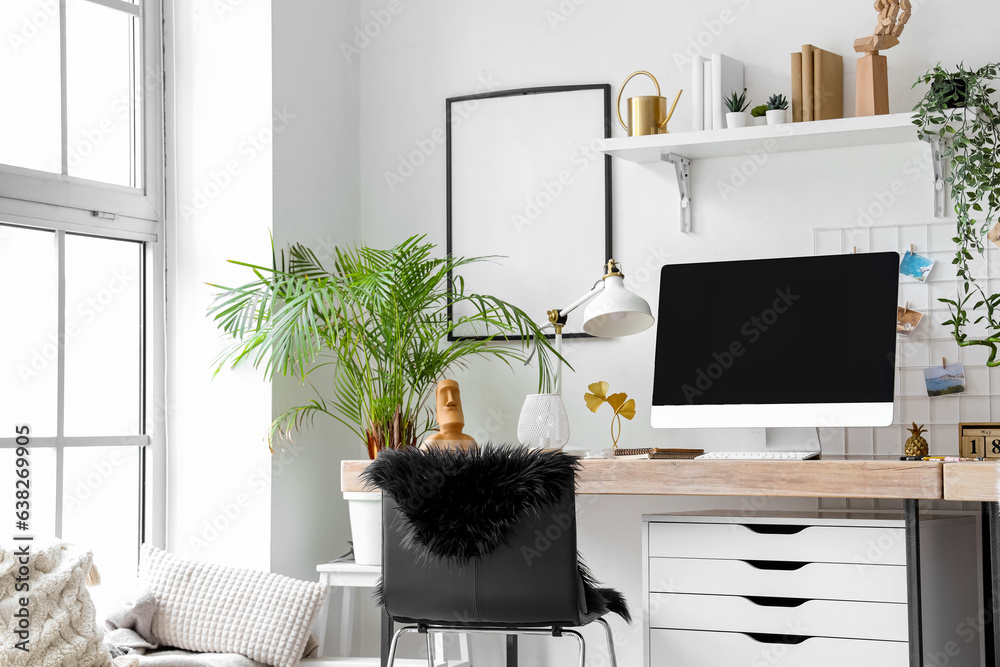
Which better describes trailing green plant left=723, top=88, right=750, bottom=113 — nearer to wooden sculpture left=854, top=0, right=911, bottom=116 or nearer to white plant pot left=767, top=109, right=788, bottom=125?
white plant pot left=767, top=109, right=788, bottom=125

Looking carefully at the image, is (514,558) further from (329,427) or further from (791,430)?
(329,427)

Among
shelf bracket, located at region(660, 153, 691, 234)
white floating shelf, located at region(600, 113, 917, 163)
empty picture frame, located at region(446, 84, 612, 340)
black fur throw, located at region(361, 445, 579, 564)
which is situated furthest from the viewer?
empty picture frame, located at region(446, 84, 612, 340)

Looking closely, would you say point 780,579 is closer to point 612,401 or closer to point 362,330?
point 612,401

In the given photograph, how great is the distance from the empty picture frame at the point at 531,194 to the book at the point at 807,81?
1.84 feet

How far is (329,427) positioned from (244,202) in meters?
0.69

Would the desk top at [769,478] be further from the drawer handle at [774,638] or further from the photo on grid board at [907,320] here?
the photo on grid board at [907,320]

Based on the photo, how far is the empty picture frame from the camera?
10.0ft

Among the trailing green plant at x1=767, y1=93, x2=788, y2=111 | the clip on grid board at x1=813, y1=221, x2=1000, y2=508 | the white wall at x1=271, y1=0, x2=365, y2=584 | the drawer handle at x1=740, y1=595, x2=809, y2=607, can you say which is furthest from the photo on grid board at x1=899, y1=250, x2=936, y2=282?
the white wall at x1=271, y1=0, x2=365, y2=584

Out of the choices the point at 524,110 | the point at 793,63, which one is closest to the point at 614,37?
the point at 524,110

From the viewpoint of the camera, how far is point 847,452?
2.72m

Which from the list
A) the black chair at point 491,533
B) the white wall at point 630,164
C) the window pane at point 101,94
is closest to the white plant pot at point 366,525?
the white wall at point 630,164

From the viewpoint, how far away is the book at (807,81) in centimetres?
272

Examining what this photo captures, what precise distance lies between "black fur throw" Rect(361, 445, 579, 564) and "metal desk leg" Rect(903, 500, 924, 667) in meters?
0.69

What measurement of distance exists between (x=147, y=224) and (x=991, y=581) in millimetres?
2298
